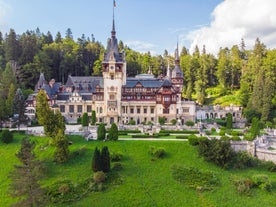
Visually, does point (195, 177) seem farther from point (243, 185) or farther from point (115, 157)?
point (115, 157)

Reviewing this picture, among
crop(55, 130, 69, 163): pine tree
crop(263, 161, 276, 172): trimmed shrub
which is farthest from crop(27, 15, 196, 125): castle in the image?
crop(55, 130, 69, 163): pine tree

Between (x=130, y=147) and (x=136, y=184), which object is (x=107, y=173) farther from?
(x=130, y=147)

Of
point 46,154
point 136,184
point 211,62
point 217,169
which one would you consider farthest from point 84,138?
point 211,62

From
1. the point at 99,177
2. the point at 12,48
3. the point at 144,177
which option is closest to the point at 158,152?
the point at 144,177

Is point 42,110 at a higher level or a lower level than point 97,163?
higher

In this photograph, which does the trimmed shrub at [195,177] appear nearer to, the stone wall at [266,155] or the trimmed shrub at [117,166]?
the trimmed shrub at [117,166]

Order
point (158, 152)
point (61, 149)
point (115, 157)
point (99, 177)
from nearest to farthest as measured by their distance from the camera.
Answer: point (99, 177), point (61, 149), point (115, 157), point (158, 152)

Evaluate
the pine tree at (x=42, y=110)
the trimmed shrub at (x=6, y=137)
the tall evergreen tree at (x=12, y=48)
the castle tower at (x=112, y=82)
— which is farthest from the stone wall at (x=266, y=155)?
the tall evergreen tree at (x=12, y=48)
